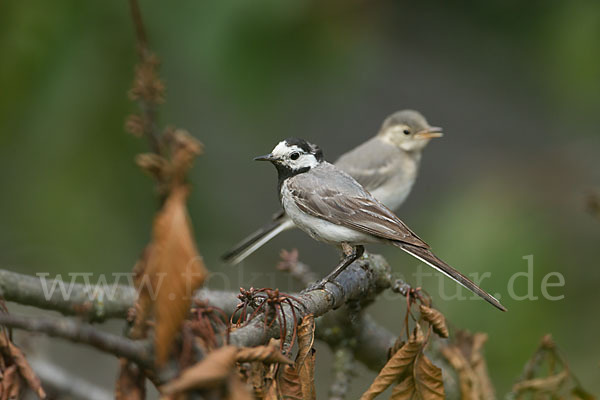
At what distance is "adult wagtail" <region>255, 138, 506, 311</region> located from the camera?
4.05 meters

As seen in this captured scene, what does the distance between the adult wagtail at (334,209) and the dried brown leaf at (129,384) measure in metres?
1.60

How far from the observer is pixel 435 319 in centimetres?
294

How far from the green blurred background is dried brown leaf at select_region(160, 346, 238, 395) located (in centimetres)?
316

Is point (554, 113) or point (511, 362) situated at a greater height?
point (554, 113)

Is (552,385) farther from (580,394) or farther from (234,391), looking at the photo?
(234,391)

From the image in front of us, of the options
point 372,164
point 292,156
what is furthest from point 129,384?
point 372,164

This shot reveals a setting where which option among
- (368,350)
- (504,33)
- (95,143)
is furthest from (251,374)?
(504,33)

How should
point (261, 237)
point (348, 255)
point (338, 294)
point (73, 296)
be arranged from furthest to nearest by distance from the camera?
point (261, 237)
point (348, 255)
point (73, 296)
point (338, 294)

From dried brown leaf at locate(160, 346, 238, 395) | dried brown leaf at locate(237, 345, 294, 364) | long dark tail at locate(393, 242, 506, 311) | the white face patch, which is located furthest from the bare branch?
dried brown leaf at locate(160, 346, 238, 395)

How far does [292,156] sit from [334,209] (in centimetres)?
60

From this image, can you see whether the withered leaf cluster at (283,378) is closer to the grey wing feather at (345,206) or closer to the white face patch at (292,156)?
the grey wing feather at (345,206)

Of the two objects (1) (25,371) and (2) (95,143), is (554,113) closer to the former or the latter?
(2) (95,143)

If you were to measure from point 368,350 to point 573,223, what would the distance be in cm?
299

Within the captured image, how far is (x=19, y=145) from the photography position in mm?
5992
